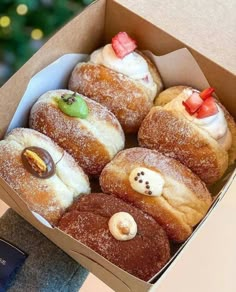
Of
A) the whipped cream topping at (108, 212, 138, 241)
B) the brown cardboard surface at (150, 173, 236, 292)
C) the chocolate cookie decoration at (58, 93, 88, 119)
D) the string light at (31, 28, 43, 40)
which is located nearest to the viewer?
the whipped cream topping at (108, 212, 138, 241)

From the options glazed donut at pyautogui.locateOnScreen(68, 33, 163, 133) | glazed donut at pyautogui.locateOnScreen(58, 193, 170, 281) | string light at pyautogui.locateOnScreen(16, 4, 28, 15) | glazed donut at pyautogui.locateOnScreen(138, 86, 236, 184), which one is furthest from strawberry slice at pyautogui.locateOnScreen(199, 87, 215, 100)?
string light at pyautogui.locateOnScreen(16, 4, 28, 15)

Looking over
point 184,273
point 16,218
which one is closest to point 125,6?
point 16,218

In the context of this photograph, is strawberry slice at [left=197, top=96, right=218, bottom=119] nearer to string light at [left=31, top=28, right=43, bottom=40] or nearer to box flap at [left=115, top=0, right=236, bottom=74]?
box flap at [left=115, top=0, right=236, bottom=74]

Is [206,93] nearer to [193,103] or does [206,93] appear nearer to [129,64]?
[193,103]

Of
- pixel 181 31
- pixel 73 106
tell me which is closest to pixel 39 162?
pixel 73 106

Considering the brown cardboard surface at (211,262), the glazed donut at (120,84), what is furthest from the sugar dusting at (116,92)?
the brown cardboard surface at (211,262)

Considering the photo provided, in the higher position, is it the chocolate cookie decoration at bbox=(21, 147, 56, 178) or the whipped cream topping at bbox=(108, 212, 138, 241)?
the chocolate cookie decoration at bbox=(21, 147, 56, 178)

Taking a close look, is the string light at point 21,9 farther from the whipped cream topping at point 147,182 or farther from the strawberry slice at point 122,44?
the whipped cream topping at point 147,182
